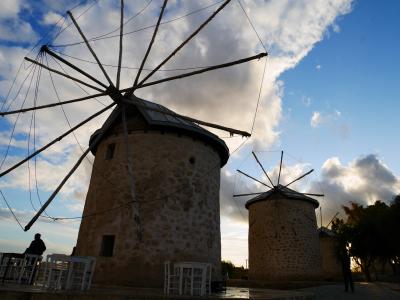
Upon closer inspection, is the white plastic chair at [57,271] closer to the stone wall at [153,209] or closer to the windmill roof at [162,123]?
the stone wall at [153,209]

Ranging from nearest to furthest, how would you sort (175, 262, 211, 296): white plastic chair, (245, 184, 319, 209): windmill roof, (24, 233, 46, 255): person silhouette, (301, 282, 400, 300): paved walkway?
(175, 262, 211, 296): white plastic chair < (24, 233, 46, 255): person silhouette < (301, 282, 400, 300): paved walkway < (245, 184, 319, 209): windmill roof

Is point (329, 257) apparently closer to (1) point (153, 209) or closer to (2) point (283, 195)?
(2) point (283, 195)

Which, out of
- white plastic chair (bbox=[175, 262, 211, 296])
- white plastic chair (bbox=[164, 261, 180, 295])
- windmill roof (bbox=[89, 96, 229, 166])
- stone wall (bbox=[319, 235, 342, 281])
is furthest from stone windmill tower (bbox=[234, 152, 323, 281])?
white plastic chair (bbox=[175, 262, 211, 296])

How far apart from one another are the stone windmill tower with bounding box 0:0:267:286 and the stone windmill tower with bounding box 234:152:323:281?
1236 centimetres

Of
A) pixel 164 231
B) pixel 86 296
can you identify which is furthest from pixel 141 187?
pixel 86 296

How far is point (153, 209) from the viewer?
10.6 m

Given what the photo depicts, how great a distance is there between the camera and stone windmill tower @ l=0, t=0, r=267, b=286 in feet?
32.8

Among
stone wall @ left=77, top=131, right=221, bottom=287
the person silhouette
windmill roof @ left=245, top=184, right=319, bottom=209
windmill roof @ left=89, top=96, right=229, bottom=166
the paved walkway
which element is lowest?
the paved walkway

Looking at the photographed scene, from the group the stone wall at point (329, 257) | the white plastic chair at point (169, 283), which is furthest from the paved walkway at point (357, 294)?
the stone wall at point (329, 257)

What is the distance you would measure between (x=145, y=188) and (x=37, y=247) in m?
3.61

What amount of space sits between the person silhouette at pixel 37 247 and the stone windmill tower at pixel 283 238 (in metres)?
17.4

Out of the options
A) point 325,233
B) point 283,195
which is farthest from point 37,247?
point 325,233

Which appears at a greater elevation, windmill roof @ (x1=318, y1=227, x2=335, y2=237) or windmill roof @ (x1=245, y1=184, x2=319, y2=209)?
windmill roof @ (x1=245, y1=184, x2=319, y2=209)

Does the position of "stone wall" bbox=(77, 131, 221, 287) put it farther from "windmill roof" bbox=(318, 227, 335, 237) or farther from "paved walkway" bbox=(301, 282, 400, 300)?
"windmill roof" bbox=(318, 227, 335, 237)
